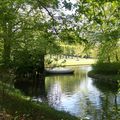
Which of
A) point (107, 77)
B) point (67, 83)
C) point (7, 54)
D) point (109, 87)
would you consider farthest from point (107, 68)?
point (7, 54)

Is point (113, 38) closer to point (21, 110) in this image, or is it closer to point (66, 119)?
point (66, 119)

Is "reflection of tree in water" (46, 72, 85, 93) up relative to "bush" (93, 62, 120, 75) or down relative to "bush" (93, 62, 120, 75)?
down

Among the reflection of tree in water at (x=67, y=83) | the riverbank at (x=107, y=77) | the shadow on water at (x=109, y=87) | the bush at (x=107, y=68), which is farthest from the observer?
the bush at (x=107, y=68)

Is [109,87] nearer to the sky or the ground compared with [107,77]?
nearer to the ground

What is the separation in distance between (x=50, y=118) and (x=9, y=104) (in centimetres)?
188

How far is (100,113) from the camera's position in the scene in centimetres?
1823

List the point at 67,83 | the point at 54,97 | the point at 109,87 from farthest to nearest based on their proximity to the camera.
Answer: the point at 67,83, the point at 109,87, the point at 54,97

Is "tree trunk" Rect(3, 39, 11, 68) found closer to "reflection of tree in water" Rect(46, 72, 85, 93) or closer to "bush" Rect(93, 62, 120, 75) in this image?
"reflection of tree in water" Rect(46, 72, 85, 93)

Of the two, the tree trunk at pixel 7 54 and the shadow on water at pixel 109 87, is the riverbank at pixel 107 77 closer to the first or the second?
the shadow on water at pixel 109 87

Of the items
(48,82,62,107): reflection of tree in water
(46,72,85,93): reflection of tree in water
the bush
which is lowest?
(46,72,85,93): reflection of tree in water

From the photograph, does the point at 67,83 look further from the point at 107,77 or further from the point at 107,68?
the point at 107,68

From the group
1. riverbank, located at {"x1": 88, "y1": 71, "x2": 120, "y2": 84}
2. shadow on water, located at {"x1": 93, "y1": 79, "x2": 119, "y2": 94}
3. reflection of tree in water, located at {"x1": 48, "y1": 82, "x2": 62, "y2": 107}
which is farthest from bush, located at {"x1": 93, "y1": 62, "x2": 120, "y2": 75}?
reflection of tree in water, located at {"x1": 48, "y1": 82, "x2": 62, "y2": 107}

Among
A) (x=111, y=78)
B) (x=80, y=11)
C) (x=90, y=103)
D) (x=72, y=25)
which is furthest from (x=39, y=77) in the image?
(x=80, y=11)

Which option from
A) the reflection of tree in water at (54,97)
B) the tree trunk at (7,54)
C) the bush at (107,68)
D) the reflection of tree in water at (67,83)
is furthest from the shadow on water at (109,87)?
the tree trunk at (7,54)
